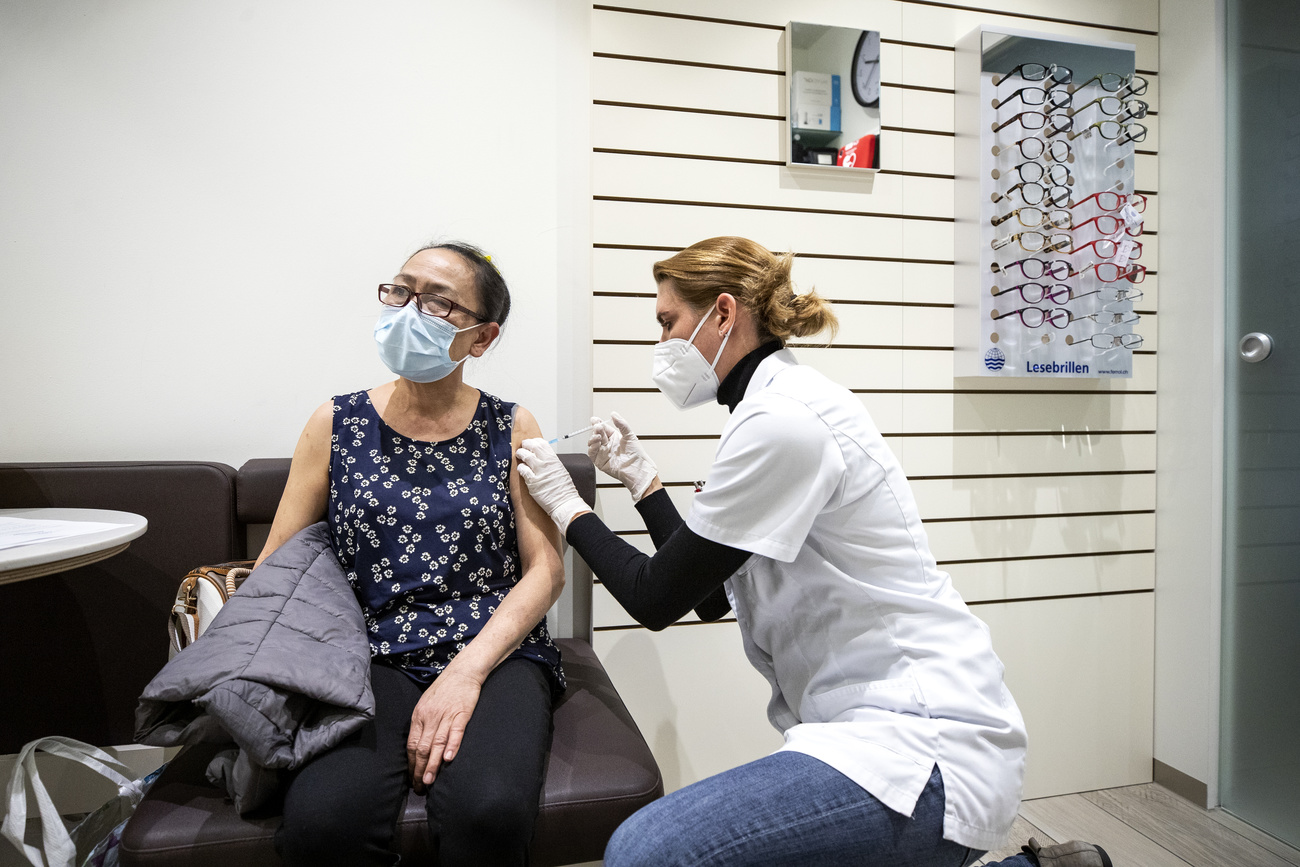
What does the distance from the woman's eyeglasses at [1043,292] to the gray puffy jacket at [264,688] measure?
221cm

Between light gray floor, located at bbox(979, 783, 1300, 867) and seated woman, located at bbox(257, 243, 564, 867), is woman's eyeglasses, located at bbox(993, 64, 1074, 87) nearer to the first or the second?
seated woman, located at bbox(257, 243, 564, 867)

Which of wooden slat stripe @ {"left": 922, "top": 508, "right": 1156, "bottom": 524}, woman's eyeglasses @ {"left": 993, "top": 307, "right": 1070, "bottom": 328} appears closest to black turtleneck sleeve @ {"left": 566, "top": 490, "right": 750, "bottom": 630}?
wooden slat stripe @ {"left": 922, "top": 508, "right": 1156, "bottom": 524}

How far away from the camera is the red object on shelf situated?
7.73ft

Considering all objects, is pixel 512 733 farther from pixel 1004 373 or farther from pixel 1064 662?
pixel 1064 662

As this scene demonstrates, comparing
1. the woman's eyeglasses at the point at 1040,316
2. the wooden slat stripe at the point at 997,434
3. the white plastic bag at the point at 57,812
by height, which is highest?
the woman's eyeglasses at the point at 1040,316

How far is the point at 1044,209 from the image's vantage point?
2.43 meters

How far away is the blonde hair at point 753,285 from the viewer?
4.99 feet

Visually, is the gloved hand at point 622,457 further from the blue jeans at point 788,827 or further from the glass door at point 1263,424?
the glass door at point 1263,424

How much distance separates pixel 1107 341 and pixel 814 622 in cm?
178

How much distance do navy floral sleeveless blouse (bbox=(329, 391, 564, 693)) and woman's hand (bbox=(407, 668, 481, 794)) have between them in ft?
0.41

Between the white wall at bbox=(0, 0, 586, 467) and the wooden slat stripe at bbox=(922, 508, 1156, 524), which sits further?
the wooden slat stripe at bbox=(922, 508, 1156, 524)

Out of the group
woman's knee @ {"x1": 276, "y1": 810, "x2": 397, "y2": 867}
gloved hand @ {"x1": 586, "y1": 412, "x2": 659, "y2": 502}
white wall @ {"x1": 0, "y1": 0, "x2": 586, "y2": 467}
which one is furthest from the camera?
white wall @ {"x1": 0, "y1": 0, "x2": 586, "y2": 467}

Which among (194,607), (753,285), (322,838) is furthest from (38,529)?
(753,285)

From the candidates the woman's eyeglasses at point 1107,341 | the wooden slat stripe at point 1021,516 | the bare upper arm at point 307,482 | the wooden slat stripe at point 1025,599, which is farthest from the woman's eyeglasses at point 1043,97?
the bare upper arm at point 307,482
